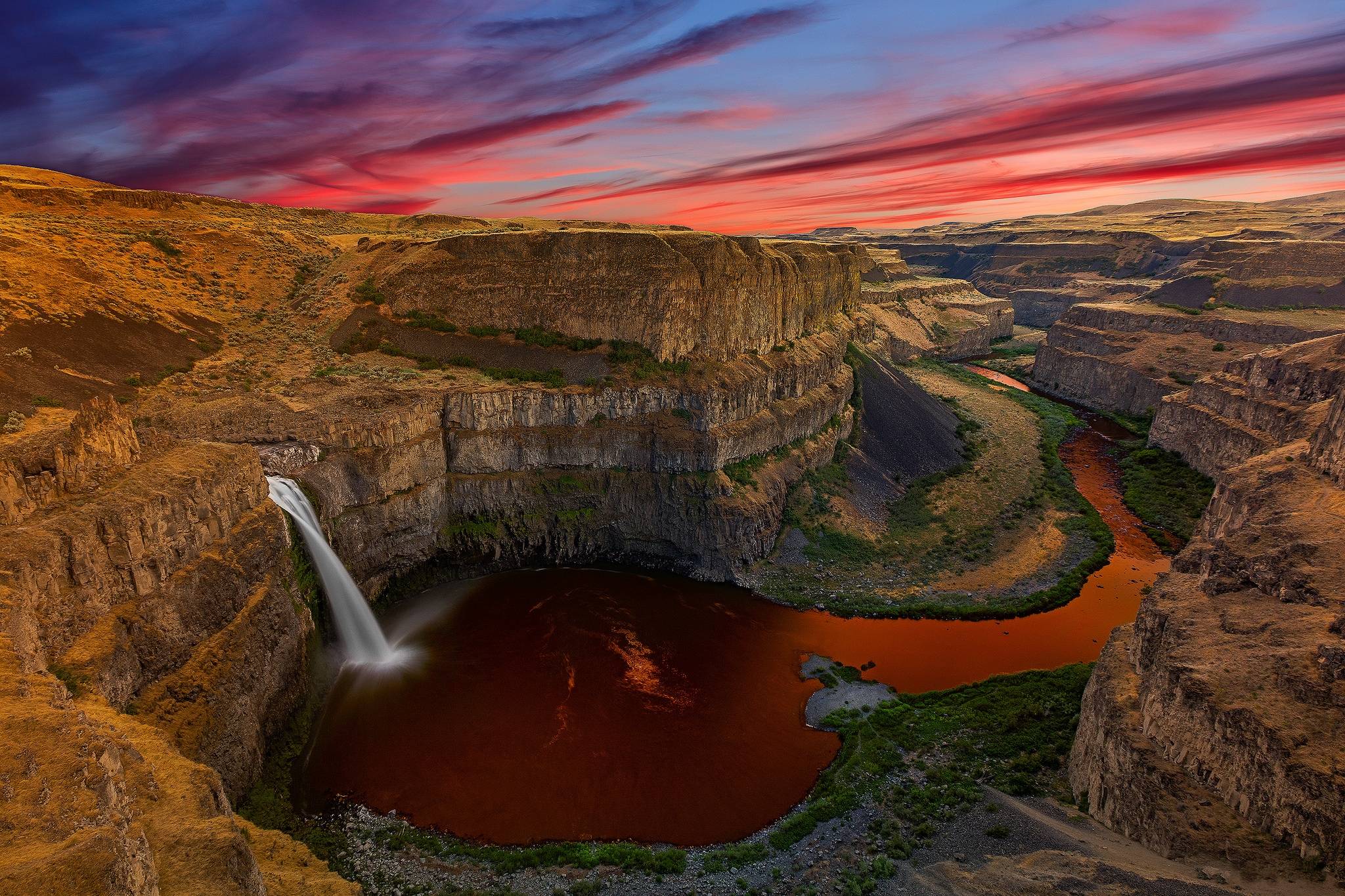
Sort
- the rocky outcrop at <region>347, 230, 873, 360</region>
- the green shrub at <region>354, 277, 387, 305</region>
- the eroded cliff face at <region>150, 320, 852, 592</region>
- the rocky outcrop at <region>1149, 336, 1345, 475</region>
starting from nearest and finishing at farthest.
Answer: the eroded cliff face at <region>150, 320, 852, 592</region>, the rocky outcrop at <region>1149, 336, 1345, 475</region>, the rocky outcrop at <region>347, 230, 873, 360</region>, the green shrub at <region>354, 277, 387, 305</region>

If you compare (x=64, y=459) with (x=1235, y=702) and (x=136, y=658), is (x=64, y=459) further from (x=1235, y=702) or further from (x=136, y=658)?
(x=1235, y=702)

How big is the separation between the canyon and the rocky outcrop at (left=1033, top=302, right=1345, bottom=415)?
22.4 inches

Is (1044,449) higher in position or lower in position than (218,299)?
lower

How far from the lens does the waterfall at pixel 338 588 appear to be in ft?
98.9

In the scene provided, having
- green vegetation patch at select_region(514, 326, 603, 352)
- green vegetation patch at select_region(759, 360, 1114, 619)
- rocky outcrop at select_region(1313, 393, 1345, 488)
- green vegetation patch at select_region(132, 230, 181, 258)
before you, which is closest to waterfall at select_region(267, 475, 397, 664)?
green vegetation patch at select_region(514, 326, 603, 352)

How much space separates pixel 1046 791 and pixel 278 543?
30143mm

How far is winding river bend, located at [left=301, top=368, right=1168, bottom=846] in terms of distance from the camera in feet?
79.0

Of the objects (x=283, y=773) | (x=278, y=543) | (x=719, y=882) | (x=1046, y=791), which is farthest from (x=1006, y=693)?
(x=278, y=543)

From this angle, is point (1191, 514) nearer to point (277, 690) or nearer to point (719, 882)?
point (719, 882)

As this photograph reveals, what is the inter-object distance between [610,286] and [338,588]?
2480 centimetres

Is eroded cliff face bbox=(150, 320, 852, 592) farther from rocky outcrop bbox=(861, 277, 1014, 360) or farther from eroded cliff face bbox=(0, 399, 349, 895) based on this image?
rocky outcrop bbox=(861, 277, 1014, 360)

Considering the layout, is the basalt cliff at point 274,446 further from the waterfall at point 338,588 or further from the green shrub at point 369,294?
the waterfall at point 338,588

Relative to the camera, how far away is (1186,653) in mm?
18188

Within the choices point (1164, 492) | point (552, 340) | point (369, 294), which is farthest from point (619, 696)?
point (1164, 492)
